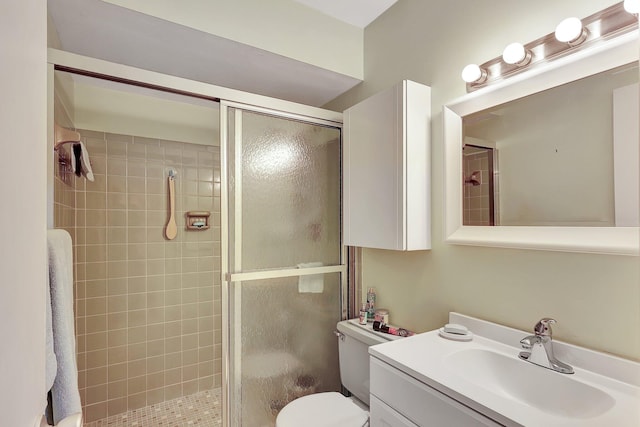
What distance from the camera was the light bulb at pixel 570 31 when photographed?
Answer: 3.37 ft

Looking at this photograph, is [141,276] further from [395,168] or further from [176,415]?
[395,168]

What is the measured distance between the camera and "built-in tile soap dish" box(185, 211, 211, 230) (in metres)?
2.52

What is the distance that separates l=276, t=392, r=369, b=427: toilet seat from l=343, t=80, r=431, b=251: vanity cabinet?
2.59ft

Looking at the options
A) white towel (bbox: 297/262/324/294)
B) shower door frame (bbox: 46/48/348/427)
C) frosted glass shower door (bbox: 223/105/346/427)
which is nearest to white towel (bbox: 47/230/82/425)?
shower door frame (bbox: 46/48/348/427)

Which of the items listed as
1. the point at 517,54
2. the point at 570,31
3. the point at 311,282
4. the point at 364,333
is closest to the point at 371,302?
the point at 364,333

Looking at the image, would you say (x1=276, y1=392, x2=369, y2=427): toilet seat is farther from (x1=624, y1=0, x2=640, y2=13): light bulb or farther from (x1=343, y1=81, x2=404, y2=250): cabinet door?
→ (x1=624, y1=0, x2=640, y2=13): light bulb

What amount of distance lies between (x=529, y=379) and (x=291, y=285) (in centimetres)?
113

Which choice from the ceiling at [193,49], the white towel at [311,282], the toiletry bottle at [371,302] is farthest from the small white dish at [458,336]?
the ceiling at [193,49]

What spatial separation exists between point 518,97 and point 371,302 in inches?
48.2

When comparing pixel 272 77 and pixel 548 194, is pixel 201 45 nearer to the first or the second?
pixel 272 77

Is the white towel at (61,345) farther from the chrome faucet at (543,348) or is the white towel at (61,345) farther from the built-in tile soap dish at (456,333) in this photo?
the chrome faucet at (543,348)

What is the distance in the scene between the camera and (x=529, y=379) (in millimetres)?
1077

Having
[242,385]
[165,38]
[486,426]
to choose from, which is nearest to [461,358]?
[486,426]

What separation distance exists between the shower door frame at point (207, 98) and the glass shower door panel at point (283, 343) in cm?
7
